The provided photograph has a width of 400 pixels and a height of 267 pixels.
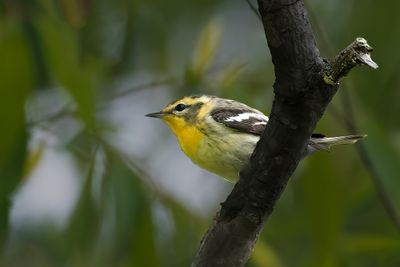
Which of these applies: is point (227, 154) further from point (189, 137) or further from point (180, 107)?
point (180, 107)

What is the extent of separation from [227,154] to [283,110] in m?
1.07

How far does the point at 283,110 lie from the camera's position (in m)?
2.23

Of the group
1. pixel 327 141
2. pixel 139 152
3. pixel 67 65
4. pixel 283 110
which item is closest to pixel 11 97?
pixel 67 65

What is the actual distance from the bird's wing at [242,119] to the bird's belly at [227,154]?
3 cm

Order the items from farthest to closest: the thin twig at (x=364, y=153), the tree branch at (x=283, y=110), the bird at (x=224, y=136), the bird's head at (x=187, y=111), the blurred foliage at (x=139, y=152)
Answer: the thin twig at (x=364, y=153), the bird's head at (x=187, y=111), the blurred foliage at (x=139, y=152), the bird at (x=224, y=136), the tree branch at (x=283, y=110)

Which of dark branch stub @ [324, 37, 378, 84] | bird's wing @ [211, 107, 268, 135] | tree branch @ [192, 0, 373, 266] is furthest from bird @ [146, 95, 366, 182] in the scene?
dark branch stub @ [324, 37, 378, 84]

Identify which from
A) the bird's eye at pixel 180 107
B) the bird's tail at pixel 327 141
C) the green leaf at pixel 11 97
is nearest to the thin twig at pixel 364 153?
the bird's eye at pixel 180 107

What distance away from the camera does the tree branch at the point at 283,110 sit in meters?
2.07

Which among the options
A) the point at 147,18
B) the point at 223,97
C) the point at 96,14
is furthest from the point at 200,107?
the point at 96,14

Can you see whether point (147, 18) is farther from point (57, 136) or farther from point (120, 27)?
point (57, 136)

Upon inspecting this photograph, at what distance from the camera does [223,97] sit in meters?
3.93

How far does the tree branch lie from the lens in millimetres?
2068

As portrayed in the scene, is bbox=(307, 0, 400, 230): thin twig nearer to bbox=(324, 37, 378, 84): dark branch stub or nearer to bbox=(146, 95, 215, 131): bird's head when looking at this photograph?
bbox=(146, 95, 215, 131): bird's head

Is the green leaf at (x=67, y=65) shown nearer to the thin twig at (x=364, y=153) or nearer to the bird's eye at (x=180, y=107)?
the bird's eye at (x=180, y=107)
